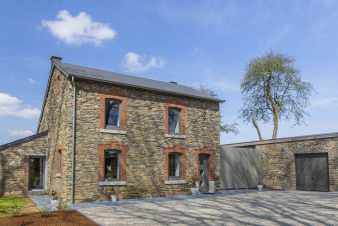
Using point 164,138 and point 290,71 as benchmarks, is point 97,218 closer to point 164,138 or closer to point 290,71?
point 164,138

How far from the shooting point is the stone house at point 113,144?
15.5 meters

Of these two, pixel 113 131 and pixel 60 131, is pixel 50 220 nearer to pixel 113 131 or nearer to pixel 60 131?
pixel 113 131

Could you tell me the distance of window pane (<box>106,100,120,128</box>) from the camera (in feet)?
55.1

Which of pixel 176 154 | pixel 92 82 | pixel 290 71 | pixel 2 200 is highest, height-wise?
pixel 290 71

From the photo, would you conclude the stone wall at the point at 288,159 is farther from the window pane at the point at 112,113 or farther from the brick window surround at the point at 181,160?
the window pane at the point at 112,113

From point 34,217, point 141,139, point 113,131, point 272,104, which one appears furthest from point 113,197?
point 272,104

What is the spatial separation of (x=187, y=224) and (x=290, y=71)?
31.3 metres

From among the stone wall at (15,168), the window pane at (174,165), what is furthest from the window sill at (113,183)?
the stone wall at (15,168)

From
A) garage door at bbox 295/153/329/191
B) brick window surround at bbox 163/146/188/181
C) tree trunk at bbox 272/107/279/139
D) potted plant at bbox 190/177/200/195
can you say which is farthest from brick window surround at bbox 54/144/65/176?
tree trunk at bbox 272/107/279/139

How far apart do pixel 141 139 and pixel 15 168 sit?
7090 mm

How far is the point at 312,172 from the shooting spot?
19828 mm

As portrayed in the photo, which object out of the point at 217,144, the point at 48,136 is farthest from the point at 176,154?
the point at 48,136

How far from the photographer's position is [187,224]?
9.73 meters

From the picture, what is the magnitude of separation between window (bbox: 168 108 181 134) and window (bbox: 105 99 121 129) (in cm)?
345
